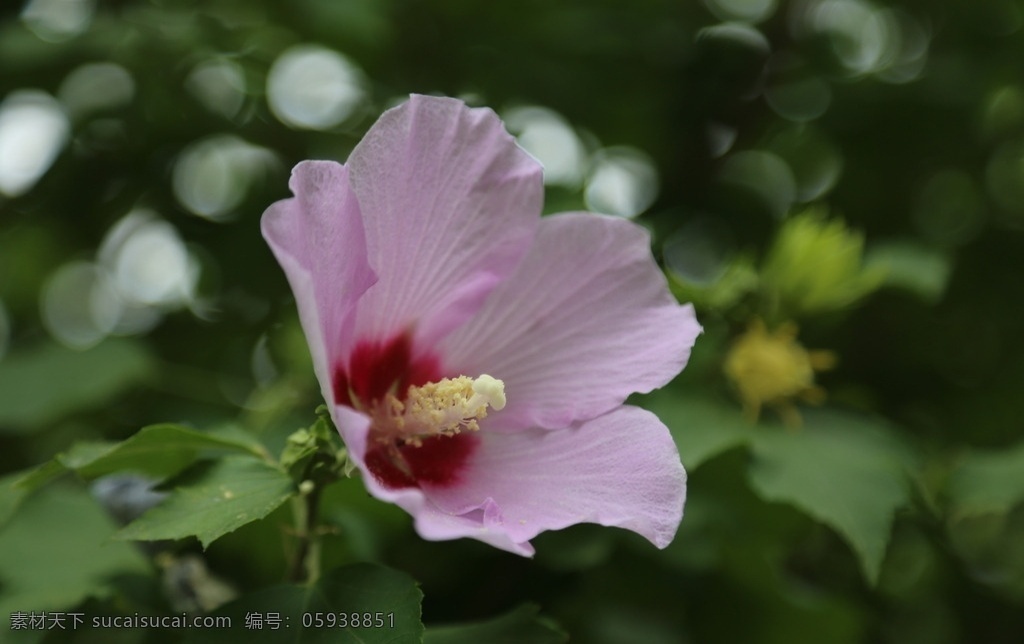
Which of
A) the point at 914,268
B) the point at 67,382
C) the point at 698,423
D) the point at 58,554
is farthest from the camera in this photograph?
the point at 67,382

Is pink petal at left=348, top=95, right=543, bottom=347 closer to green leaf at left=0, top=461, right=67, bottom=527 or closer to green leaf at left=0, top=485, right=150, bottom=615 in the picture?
green leaf at left=0, top=461, right=67, bottom=527

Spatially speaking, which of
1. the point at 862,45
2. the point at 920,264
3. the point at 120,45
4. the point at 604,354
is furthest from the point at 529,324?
the point at 862,45

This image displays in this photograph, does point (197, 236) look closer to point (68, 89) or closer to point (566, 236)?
point (68, 89)

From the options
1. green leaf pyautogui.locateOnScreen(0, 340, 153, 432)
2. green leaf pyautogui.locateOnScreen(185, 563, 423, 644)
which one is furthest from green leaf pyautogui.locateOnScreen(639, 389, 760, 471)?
green leaf pyautogui.locateOnScreen(0, 340, 153, 432)

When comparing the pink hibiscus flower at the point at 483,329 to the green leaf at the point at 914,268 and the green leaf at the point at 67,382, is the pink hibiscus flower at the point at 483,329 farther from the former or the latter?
the green leaf at the point at 67,382

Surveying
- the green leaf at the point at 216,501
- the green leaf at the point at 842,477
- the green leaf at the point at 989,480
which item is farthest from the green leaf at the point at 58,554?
the green leaf at the point at 989,480

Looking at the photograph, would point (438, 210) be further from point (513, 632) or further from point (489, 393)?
point (513, 632)

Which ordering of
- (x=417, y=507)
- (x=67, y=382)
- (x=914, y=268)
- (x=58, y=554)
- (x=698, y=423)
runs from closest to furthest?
(x=417, y=507)
(x=58, y=554)
(x=698, y=423)
(x=914, y=268)
(x=67, y=382)

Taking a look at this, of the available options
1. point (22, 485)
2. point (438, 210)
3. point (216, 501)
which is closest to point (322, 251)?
point (438, 210)
